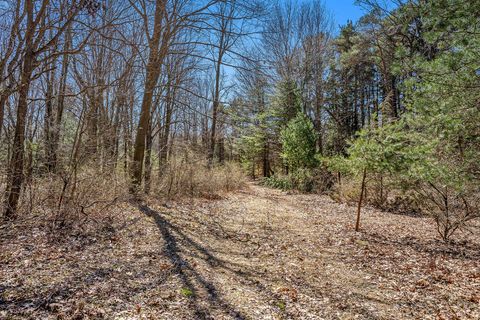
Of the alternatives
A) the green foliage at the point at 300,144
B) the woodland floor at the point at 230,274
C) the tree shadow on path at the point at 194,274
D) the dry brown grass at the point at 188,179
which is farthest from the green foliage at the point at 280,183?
the tree shadow on path at the point at 194,274

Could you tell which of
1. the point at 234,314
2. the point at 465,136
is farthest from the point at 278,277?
the point at 465,136

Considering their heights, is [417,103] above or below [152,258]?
above

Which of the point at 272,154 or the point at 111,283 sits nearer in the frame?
the point at 111,283

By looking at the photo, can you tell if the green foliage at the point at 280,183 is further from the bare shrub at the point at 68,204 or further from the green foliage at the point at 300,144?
the bare shrub at the point at 68,204

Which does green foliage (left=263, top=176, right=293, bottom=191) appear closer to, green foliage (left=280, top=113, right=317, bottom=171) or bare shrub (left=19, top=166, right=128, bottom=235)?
green foliage (left=280, top=113, right=317, bottom=171)

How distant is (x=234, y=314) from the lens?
10.5ft

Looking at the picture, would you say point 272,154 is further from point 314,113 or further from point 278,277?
point 278,277

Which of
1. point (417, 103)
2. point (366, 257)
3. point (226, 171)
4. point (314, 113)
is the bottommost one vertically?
point (366, 257)

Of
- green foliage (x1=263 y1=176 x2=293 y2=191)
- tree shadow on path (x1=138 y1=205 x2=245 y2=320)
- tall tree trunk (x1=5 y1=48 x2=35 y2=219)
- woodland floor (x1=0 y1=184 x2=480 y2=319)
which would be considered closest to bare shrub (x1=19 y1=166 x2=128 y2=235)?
tall tree trunk (x1=5 y1=48 x2=35 y2=219)

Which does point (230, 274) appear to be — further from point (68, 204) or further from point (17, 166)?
point (17, 166)

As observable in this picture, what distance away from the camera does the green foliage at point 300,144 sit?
16.6 m

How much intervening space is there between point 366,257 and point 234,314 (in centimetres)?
337

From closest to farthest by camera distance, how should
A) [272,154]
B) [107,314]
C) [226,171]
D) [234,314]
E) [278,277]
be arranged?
[107,314] < [234,314] < [278,277] < [226,171] < [272,154]

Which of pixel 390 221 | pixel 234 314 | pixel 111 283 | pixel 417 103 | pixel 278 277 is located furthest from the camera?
pixel 390 221
